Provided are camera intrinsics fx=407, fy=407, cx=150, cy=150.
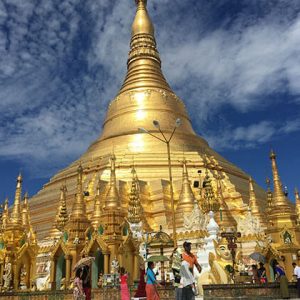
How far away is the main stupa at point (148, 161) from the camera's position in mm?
29875

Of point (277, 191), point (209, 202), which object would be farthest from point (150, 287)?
point (209, 202)

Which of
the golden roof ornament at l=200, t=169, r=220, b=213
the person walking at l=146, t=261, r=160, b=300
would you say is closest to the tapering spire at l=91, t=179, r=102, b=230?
the golden roof ornament at l=200, t=169, r=220, b=213

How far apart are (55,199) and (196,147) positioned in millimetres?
13873

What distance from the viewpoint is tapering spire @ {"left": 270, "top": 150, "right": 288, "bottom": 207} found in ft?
70.5

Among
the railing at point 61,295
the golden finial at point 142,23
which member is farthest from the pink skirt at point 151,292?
the golden finial at point 142,23

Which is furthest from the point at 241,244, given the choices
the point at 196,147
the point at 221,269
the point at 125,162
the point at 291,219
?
the point at 196,147

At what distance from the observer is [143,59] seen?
4412 centimetres

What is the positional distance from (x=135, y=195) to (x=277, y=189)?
9269 mm

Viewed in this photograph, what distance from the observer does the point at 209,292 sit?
36.2 feet

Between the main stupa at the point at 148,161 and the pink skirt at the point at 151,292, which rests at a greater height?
the main stupa at the point at 148,161

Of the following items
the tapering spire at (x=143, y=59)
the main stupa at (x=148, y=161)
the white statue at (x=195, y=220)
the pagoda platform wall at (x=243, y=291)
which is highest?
the tapering spire at (x=143, y=59)

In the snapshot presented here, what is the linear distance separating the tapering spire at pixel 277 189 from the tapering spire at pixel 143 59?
20.8 m

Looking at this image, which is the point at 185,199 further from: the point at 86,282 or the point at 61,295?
the point at 86,282

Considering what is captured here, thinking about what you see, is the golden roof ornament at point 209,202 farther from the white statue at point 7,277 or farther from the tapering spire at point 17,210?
the white statue at point 7,277
